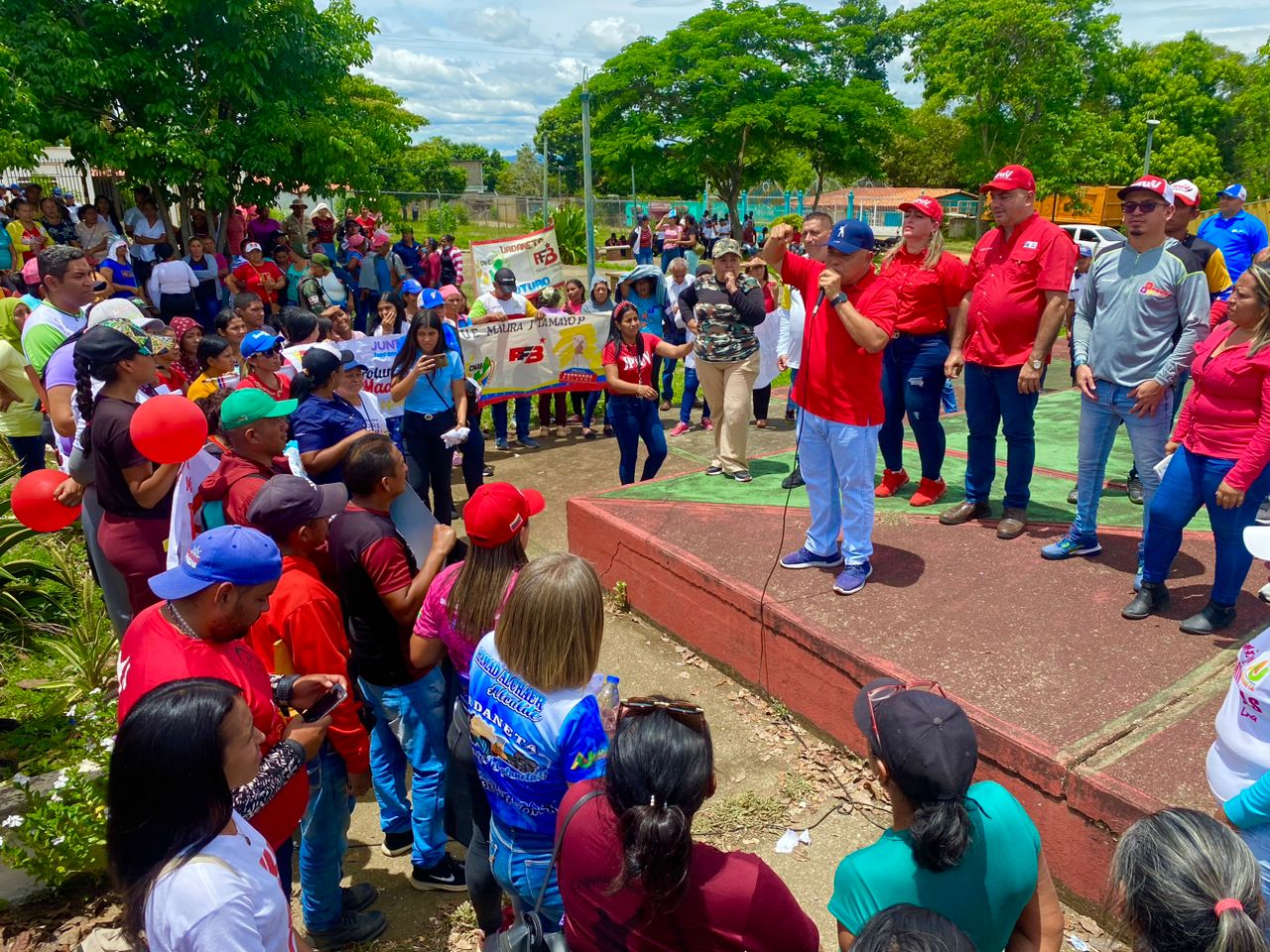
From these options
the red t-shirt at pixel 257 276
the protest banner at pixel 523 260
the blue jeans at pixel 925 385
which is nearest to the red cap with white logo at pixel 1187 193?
the blue jeans at pixel 925 385

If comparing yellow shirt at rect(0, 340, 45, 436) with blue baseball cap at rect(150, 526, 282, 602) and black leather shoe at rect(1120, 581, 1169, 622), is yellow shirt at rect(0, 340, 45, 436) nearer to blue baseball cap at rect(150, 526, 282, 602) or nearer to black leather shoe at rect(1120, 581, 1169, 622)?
blue baseball cap at rect(150, 526, 282, 602)

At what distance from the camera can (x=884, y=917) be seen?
1.57 metres

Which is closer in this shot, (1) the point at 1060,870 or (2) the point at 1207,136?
(1) the point at 1060,870

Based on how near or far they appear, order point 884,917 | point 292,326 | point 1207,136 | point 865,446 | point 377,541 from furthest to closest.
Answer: point 1207,136
point 292,326
point 865,446
point 377,541
point 884,917

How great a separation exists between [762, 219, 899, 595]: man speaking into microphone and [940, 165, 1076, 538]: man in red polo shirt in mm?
825

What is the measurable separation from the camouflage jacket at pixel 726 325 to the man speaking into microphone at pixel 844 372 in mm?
2324

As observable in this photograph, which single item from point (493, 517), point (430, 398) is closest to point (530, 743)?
point (493, 517)

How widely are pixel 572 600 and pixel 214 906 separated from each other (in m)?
1.05

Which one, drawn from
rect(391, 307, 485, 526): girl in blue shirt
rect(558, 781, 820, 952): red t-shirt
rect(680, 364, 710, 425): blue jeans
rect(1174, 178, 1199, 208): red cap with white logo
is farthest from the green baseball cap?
rect(680, 364, 710, 425): blue jeans

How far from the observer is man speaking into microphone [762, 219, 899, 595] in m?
4.30

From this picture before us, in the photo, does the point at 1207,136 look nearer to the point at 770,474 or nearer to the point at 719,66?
the point at 719,66

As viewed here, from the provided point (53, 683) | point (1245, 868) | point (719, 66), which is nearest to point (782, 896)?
point (1245, 868)

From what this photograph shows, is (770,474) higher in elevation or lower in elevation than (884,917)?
lower

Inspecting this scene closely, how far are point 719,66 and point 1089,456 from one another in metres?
28.2
